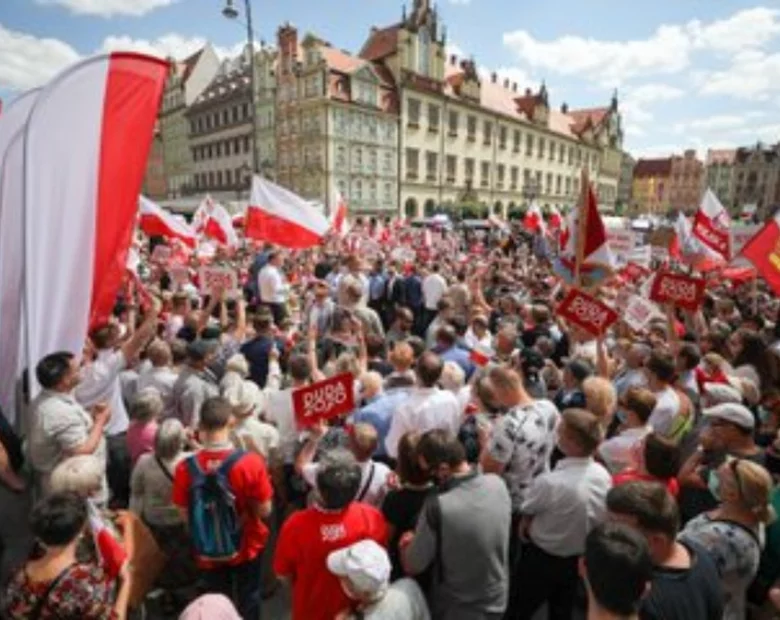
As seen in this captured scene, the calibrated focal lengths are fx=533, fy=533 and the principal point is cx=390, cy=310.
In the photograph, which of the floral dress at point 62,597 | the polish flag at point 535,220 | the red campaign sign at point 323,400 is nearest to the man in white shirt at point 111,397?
the red campaign sign at point 323,400

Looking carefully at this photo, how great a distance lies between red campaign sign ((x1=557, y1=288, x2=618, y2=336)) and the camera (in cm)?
473

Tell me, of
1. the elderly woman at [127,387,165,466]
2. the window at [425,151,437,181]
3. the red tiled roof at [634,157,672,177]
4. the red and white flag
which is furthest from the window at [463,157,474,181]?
the red tiled roof at [634,157,672,177]

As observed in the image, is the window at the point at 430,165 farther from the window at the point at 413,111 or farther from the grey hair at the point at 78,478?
the grey hair at the point at 78,478

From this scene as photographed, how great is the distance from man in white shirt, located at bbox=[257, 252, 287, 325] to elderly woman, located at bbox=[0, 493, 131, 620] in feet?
20.9

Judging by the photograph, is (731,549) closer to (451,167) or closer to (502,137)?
(451,167)

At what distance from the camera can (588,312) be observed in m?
4.84

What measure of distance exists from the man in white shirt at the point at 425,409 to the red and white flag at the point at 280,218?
5.32 meters

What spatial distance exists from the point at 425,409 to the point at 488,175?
62.0 metres

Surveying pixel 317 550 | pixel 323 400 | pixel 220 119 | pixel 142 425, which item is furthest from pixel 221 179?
pixel 317 550

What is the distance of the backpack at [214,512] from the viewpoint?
2879mm

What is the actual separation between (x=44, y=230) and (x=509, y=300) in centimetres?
623

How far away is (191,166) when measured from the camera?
6256 cm

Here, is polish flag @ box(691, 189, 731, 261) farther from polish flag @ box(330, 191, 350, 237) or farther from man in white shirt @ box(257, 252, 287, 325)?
polish flag @ box(330, 191, 350, 237)

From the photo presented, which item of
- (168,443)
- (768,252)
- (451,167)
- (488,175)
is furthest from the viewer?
(488,175)
